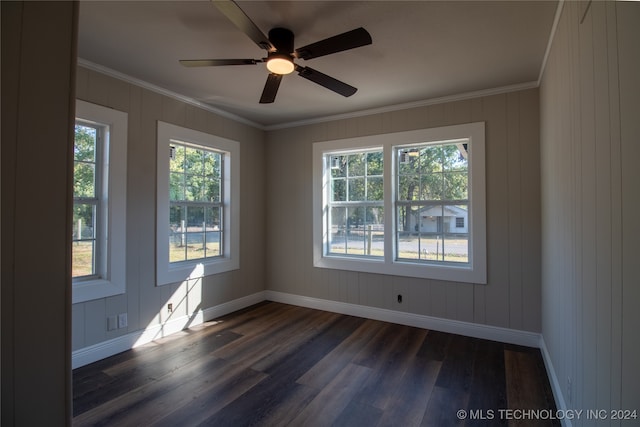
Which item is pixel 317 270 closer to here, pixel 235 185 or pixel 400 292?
pixel 400 292

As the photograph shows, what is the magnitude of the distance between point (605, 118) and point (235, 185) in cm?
365

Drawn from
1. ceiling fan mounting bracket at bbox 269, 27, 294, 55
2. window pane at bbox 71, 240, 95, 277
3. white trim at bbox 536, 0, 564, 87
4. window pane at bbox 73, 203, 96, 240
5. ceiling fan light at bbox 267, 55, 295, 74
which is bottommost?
window pane at bbox 71, 240, 95, 277

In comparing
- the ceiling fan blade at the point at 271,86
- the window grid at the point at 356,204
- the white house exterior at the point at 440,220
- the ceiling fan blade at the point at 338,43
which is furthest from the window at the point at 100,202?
the white house exterior at the point at 440,220

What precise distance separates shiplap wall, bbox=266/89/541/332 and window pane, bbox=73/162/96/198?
94.1 inches

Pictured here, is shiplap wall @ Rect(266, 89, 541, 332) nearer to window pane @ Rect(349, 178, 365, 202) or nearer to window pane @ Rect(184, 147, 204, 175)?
window pane @ Rect(349, 178, 365, 202)

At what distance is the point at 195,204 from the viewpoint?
369 cm

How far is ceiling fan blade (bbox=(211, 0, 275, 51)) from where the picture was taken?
1.53m

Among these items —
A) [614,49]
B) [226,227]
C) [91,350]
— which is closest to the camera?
[614,49]

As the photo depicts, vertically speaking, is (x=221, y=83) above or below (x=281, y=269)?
above

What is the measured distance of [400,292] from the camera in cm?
371

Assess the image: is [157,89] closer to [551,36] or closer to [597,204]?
[551,36]

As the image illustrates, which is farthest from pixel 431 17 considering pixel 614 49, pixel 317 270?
pixel 317 270

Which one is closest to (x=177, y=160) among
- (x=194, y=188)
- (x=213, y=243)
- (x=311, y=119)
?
(x=194, y=188)

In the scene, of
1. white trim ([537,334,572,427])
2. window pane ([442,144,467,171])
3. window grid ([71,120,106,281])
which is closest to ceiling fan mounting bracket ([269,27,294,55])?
window grid ([71,120,106,281])
